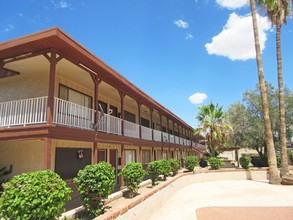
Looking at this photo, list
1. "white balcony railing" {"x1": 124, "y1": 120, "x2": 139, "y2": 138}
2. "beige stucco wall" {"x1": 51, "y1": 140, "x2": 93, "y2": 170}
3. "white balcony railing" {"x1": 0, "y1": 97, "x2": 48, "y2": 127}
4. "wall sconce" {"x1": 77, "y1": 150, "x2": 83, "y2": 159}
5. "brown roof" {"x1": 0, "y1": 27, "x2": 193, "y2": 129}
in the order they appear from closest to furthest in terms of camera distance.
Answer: "brown roof" {"x1": 0, "y1": 27, "x2": 193, "y2": 129} → "white balcony railing" {"x1": 0, "y1": 97, "x2": 48, "y2": 127} → "beige stucco wall" {"x1": 51, "y1": 140, "x2": 93, "y2": 170} → "wall sconce" {"x1": 77, "y1": 150, "x2": 83, "y2": 159} → "white balcony railing" {"x1": 124, "y1": 120, "x2": 139, "y2": 138}

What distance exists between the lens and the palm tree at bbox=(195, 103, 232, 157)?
26170mm

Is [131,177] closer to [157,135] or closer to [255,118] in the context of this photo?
[157,135]

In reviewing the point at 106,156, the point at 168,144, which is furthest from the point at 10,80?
the point at 168,144

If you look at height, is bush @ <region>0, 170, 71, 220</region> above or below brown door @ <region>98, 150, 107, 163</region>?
below

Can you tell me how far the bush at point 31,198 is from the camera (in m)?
4.90

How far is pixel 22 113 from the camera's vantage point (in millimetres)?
9344

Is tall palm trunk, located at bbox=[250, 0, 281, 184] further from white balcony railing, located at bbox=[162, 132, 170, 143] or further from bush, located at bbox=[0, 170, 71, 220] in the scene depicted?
bush, located at bbox=[0, 170, 71, 220]

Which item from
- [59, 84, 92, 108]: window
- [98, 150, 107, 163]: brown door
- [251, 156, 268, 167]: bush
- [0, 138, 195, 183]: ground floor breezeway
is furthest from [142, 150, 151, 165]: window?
[251, 156, 268, 167]: bush

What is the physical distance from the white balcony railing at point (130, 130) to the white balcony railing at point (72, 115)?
11.2ft

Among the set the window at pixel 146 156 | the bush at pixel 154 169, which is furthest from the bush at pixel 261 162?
the bush at pixel 154 169

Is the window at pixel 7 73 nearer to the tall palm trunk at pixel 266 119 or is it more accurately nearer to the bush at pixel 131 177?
the bush at pixel 131 177

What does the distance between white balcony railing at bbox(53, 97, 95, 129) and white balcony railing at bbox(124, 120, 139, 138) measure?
3401mm

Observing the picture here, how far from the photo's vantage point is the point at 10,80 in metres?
12.0

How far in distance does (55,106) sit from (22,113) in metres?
1.53
